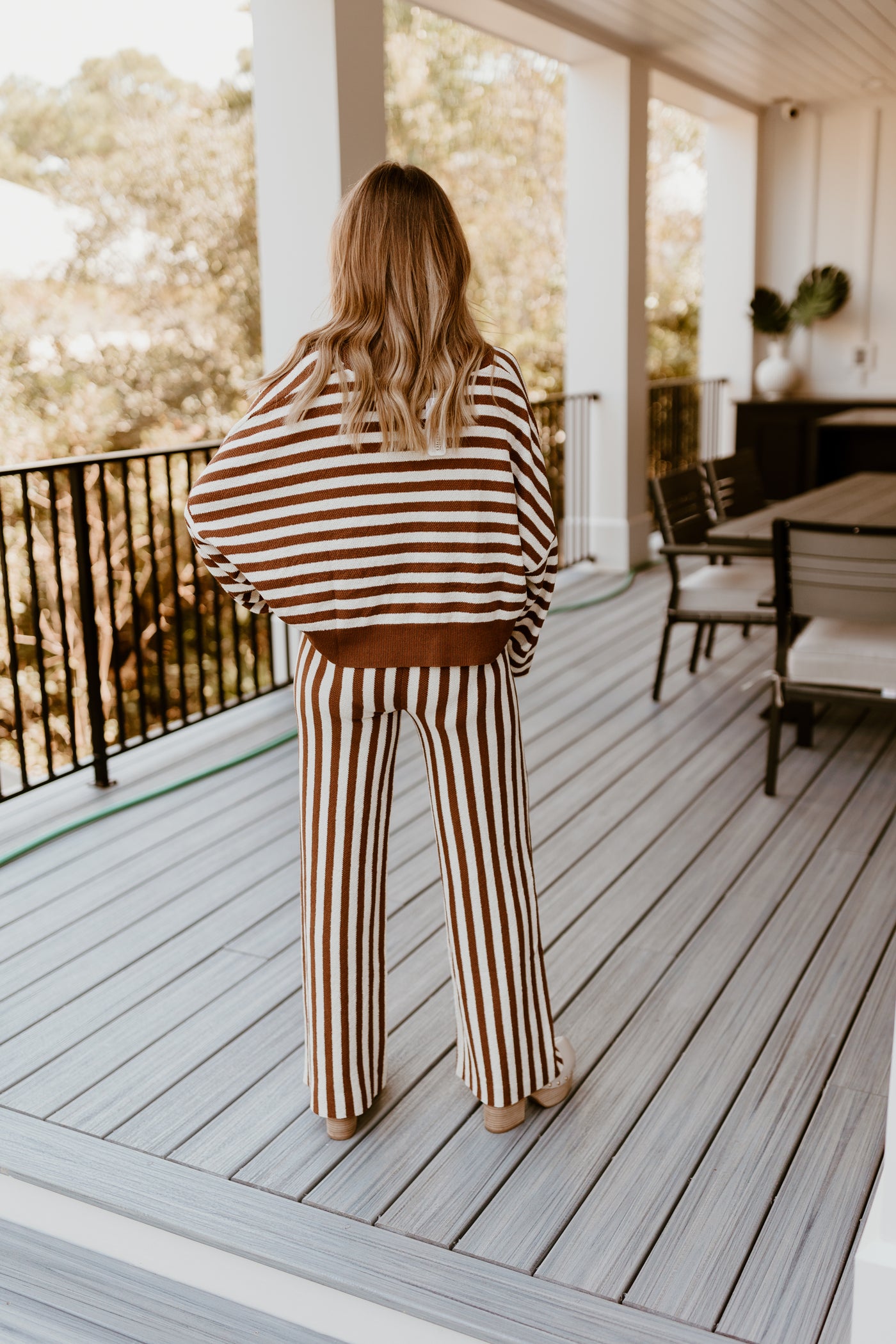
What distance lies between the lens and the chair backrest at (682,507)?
161 inches

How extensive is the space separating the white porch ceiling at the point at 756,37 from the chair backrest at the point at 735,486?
2043 mm

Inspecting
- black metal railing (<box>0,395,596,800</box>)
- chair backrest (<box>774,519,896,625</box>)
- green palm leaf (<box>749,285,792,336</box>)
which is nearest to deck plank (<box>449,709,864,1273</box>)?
chair backrest (<box>774,519,896,625</box>)

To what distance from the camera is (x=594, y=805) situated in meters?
3.38

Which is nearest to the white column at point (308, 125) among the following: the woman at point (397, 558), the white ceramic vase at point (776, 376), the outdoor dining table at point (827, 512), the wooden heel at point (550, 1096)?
the outdoor dining table at point (827, 512)

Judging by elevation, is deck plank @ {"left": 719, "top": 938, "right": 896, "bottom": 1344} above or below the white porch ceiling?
below

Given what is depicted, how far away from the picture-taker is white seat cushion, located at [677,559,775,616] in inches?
158

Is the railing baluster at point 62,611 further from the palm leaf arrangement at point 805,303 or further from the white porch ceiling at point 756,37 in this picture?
the palm leaf arrangement at point 805,303

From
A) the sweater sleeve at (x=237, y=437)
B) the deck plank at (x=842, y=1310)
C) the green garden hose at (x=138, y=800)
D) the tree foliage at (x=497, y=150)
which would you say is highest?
the tree foliage at (x=497, y=150)

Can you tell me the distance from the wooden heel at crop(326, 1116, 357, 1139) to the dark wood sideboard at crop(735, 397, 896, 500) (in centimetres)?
628

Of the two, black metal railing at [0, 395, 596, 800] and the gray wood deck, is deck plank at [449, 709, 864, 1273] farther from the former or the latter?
black metal railing at [0, 395, 596, 800]

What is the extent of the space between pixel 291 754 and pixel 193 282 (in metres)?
8.93

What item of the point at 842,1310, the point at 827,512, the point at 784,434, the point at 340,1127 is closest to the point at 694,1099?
the point at 842,1310

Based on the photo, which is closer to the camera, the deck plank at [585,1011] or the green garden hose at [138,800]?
the deck plank at [585,1011]

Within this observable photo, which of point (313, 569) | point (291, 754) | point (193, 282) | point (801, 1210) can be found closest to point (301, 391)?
point (313, 569)
